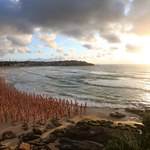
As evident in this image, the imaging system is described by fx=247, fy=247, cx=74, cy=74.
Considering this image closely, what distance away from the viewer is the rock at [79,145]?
11953 millimetres

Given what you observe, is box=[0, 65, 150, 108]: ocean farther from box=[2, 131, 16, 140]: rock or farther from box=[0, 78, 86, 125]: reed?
box=[2, 131, 16, 140]: rock

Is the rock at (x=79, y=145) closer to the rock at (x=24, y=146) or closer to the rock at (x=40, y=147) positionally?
the rock at (x=40, y=147)

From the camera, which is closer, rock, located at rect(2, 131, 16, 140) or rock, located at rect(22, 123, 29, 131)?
rock, located at rect(2, 131, 16, 140)

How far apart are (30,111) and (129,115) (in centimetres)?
1013

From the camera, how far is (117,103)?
32.0 metres

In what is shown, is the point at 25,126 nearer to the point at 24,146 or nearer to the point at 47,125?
the point at 47,125

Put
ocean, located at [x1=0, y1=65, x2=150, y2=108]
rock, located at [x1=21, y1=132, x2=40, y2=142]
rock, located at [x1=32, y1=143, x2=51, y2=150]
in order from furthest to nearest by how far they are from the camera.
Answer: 1. ocean, located at [x1=0, y1=65, x2=150, y2=108]
2. rock, located at [x1=21, y1=132, x2=40, y2=142]
3. rock, located at [x1=32, y1=143, x2=51, y2=150]

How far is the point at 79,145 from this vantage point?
40.1ft

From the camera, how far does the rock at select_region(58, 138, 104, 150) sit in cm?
1195

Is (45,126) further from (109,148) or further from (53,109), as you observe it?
(109,148)

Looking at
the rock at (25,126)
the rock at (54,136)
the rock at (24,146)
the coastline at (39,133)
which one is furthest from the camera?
the rock at (25,126)

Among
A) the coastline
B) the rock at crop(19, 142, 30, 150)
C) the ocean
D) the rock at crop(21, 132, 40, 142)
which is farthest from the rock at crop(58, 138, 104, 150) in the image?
the ocean

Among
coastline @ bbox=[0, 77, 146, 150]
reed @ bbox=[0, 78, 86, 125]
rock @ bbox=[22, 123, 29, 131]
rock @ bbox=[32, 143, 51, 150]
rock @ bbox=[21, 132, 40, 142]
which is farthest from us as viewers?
reed @ bbox=[0, 78, 86, 125]

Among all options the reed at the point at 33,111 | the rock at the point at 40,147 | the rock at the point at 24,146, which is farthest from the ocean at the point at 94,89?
the rock at the point at 24,146
